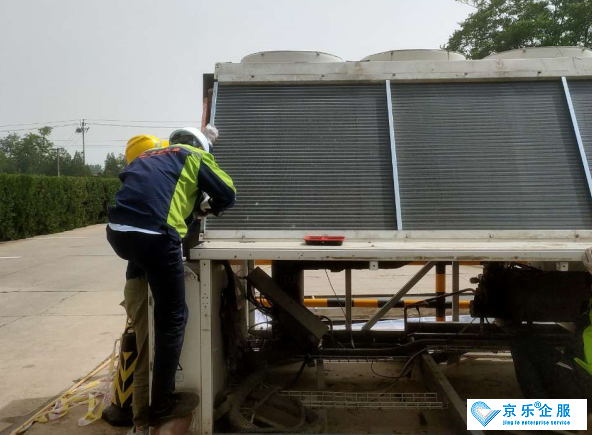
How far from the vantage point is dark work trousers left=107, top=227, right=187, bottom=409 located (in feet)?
8.51

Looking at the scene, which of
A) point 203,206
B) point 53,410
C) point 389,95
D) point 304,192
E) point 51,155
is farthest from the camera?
point 51,155

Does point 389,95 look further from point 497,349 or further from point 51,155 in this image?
point 51,155

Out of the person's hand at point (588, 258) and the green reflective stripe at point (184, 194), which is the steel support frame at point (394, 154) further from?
the green reflective stripe at point (184, 194)

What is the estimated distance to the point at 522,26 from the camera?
62.4ft

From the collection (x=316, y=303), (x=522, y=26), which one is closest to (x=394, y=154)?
(x=316, y=303)

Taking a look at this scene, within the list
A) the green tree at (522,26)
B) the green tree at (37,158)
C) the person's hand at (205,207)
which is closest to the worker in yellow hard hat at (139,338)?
the person's hand at (205,207)

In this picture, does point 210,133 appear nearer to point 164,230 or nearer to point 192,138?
point 192,138

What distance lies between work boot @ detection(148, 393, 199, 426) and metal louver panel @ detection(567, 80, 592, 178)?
9.39 feet

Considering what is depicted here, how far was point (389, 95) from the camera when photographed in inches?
138

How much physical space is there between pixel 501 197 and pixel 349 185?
958mm

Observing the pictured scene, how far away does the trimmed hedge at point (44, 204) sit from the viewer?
17609mm

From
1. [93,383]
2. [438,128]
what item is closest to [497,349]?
[438,128]

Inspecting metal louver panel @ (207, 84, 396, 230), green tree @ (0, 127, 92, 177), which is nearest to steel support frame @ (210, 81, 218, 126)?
metal louver panel @ (207, 84, 396, 230)

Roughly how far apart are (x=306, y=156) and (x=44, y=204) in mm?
19669
